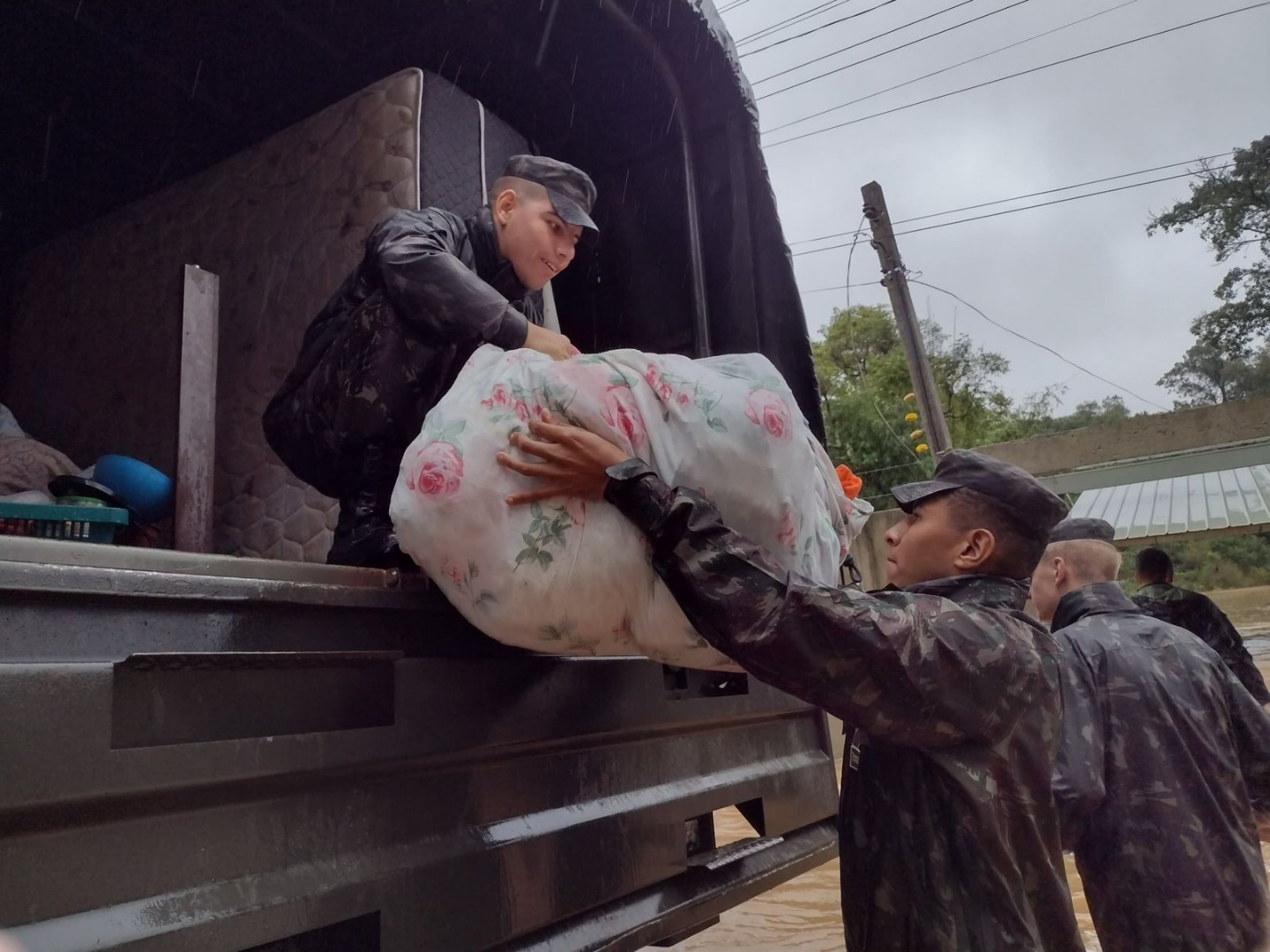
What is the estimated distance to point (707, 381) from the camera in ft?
4.34

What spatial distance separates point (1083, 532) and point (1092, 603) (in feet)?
1.21

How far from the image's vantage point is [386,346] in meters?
1.72

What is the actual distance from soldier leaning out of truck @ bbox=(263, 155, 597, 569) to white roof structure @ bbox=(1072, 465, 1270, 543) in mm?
8793

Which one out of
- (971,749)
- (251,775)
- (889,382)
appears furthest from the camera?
(889,382)

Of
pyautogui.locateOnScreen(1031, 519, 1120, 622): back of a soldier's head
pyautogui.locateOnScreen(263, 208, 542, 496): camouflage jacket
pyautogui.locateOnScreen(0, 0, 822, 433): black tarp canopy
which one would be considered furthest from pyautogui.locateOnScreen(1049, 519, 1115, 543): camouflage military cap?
pyautogui.locateOnScreen(263, 208, 542, 496): camouflage jacket

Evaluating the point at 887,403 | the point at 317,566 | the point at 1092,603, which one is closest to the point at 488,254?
the point at 317,566

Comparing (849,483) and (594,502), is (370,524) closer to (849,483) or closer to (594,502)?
(594,502)

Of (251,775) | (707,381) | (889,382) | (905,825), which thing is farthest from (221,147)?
(889,382)

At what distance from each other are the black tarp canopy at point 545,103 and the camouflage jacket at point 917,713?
97 cm

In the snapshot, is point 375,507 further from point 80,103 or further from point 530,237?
point 80,103

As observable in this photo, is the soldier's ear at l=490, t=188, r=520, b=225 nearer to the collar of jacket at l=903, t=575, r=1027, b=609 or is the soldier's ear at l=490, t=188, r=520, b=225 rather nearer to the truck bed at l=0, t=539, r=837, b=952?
the truck bed at l=0, t=539, r=837, b=952

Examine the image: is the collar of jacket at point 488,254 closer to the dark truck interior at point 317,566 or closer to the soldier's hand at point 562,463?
the dark truck interior at point 317,566

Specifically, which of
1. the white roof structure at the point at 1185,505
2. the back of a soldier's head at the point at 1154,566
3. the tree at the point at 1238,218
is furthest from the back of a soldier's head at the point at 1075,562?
the tree at the point at 1238,218

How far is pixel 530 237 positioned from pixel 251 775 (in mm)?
1311
